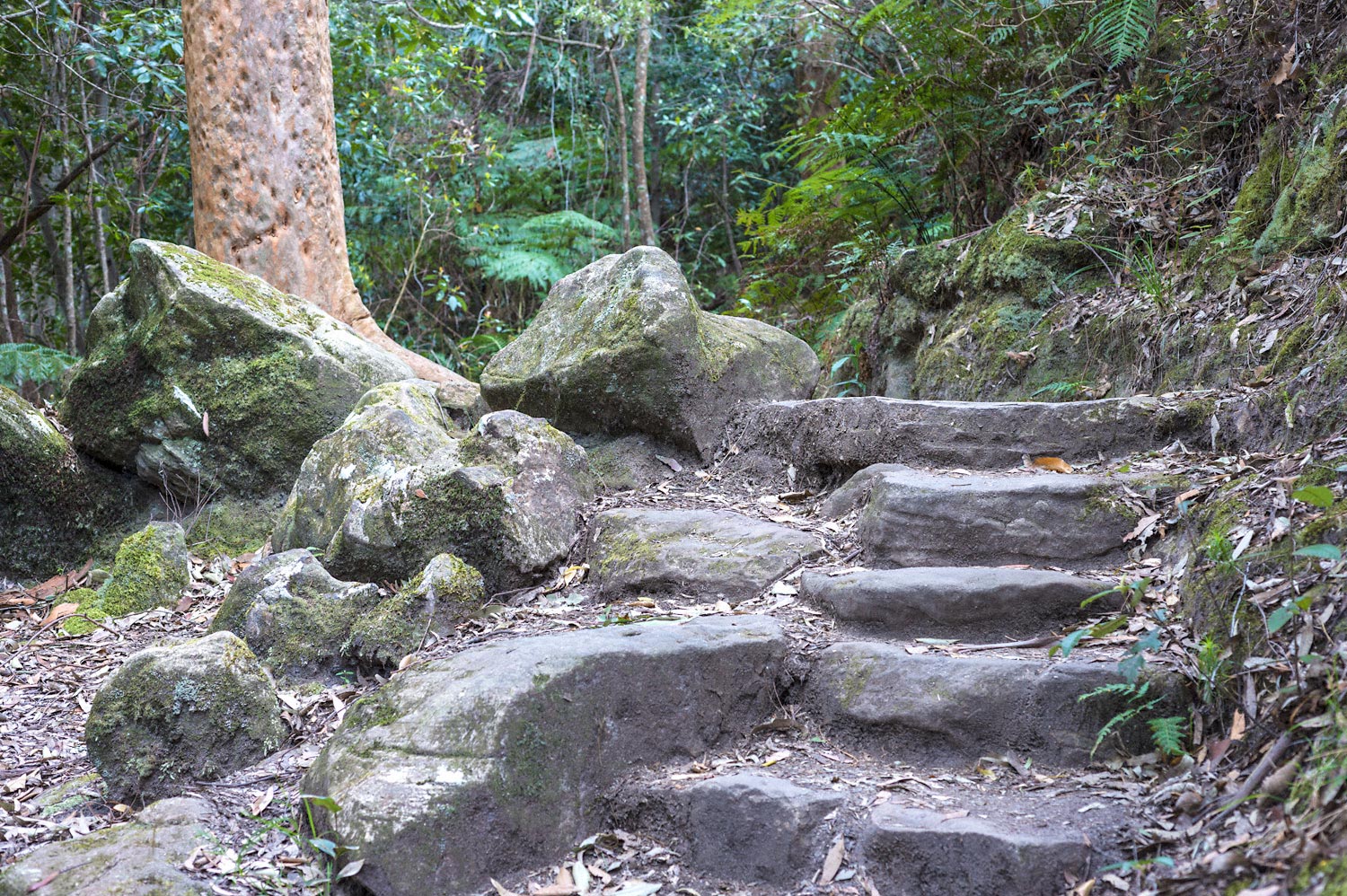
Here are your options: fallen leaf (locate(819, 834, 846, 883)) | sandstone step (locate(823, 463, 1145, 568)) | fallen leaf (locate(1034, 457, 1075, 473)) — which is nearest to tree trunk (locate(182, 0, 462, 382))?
sandstone step (locate(823, 463, 1145, 568))

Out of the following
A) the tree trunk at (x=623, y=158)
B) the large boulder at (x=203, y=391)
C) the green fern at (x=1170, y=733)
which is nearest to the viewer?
the green fern at (x=1170, y=733)

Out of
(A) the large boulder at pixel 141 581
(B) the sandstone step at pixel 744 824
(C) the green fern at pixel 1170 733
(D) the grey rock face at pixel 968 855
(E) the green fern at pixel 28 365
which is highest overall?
(C) the green fern at pixel 1170 733

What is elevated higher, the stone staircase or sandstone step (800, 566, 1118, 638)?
sandstone step (800, 566, 1118, 638)

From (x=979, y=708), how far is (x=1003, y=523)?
83cm

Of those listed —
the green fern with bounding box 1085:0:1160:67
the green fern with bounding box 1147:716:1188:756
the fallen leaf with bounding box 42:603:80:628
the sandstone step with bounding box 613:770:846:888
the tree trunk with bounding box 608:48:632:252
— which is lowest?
the fallen leaf with bounding box 42:603:80:628

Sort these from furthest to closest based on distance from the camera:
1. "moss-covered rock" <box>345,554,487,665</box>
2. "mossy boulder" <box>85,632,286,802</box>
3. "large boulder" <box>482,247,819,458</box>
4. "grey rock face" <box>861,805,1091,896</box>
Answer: "large boulder" <box>482,247,819,458</box>
"moss-covered rock" <box>345,554,487,665</box>
"mossy boulder" <box>85,632,286,802</box>
"grey rock face" <box>861,805,1091,896</box>

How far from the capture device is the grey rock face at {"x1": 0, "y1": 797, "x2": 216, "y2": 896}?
2.28 metres

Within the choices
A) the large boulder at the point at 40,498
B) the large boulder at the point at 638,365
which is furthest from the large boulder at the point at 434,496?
the large boulder at the point at 40,498

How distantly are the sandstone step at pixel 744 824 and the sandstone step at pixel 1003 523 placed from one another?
1.05 m

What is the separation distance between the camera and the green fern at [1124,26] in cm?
488

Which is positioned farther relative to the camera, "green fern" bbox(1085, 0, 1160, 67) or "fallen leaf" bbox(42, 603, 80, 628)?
"green fern" bbox(1085, 0, 1160, 67)

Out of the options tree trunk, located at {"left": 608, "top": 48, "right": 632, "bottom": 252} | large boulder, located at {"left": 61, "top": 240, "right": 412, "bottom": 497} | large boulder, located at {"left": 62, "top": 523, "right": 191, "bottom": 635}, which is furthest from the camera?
tree trunk, located at {"left": 608, "top": 48, "right": 632, "bottom": 252}

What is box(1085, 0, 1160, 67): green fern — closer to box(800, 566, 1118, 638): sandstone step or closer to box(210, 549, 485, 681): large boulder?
box(800, 566, 1118, 638): sandstone step

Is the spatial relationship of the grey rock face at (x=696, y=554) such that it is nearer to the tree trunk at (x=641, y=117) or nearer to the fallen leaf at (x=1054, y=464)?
the fallen leaf at (x=1054, y=464)
